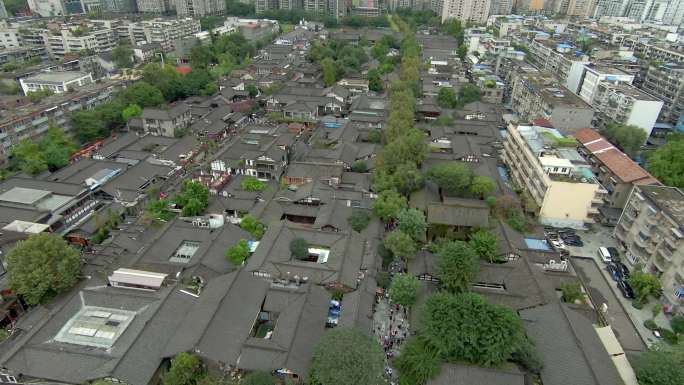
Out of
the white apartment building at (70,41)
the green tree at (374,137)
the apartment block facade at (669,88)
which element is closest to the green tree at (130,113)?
the green tree at (374,137)

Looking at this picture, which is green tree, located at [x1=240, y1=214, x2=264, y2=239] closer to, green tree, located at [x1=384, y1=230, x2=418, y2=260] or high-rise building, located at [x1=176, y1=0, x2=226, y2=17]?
green tree, located at [x1=384, y1=230, x2=418, y2=260]

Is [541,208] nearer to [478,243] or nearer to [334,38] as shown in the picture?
[478,243]

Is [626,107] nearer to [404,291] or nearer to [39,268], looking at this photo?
[404,291]

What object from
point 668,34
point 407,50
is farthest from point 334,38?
point 668,34

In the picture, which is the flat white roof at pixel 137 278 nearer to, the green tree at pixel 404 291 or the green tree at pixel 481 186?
the green tree at pixel 404 291

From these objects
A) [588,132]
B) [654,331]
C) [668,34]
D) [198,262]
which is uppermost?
[668,34]

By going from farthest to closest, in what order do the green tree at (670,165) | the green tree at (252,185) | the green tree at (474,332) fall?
the green tree at (252,185), the green tree at (670,165), the green tree at (474,332)
